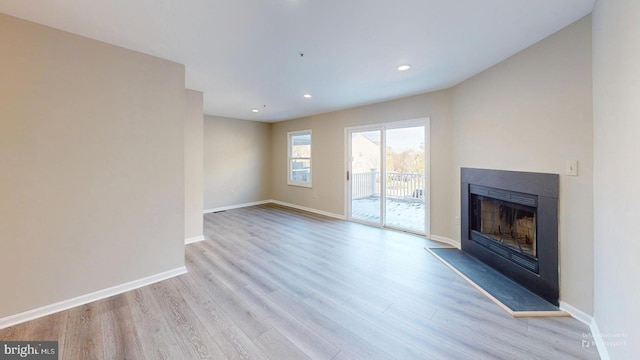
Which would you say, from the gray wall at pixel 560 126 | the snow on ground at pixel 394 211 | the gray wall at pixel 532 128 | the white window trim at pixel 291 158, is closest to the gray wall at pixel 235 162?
Result: the white window trim at pixel 291 158

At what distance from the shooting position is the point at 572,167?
2.03 meters

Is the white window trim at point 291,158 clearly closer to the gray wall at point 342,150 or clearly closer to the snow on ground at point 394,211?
the gray wall at point 342,150

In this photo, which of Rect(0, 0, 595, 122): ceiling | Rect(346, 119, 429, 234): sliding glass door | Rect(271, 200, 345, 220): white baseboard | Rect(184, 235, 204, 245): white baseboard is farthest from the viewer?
Rect(271, 200, 345, 220): white baseboard

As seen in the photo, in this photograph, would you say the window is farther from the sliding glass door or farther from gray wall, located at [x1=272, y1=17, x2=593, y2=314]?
gray wall, located at [x1=272, y1=17, x2=593, y2=314]

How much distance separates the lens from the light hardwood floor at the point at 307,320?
5.46ft

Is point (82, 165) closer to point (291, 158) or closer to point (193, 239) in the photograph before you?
point (193, 239)

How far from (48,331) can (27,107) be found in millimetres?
1803

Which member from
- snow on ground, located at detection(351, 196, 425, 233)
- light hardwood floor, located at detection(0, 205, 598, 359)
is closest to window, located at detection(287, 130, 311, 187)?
snow on ground, located at detection(351, 196, 425, 233)

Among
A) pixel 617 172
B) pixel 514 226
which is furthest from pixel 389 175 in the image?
pixel 617 172

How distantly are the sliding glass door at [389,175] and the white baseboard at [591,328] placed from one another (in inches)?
83.1

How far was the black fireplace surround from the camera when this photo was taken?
2.21 meters

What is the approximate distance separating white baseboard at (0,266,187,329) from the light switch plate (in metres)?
4.00

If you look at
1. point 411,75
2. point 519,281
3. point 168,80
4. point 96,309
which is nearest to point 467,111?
point 411,75

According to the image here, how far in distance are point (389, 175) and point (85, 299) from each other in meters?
4.51
